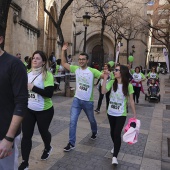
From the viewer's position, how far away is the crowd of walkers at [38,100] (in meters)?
2.32

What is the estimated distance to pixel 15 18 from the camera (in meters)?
15.9

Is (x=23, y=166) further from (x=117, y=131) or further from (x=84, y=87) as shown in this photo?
(x=84, y=87)

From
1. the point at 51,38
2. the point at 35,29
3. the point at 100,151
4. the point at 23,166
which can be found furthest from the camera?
the point at 51,38

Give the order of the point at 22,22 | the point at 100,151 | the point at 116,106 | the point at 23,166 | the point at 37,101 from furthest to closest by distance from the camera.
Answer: the point at 22,22 < the point at 100,151 < the point at 116,106 < the point at 37,101 < the point at 23,166

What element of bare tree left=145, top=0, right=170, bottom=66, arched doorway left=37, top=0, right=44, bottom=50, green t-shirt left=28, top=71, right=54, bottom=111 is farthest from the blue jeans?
arched doorway left=37, top=0, right=44, bottom=50

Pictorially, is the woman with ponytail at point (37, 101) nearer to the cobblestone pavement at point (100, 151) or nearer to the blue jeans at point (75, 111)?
the cobblestone pavement at point (100, 151)

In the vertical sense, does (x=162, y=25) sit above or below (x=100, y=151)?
above

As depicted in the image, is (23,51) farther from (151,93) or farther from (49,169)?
(49,169)

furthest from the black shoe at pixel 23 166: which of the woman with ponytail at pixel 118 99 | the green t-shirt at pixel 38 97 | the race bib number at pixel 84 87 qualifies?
the race bib number at pixel 84 87

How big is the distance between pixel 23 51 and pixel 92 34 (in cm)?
2561

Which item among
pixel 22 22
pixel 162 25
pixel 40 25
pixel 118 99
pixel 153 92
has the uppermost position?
pixel 162 25

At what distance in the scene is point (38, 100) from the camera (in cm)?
416

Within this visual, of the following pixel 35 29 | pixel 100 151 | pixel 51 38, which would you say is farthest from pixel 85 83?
pixel 51 38

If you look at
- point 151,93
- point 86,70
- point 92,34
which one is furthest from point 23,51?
point 92,34
